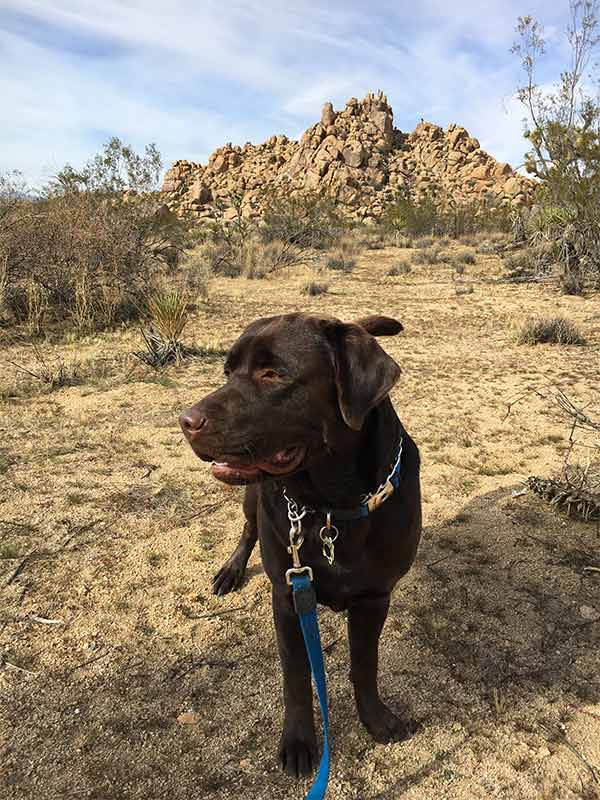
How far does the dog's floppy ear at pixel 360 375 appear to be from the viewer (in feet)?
5.80

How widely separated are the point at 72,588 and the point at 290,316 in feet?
6.74

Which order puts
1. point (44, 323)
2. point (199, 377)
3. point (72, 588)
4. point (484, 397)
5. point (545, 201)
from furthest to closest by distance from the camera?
point (545, 201) < point (44, 323) < point (199, 377) < point (484, 397) < point (72, 588)

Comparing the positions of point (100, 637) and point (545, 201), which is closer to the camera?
point (100, 637)

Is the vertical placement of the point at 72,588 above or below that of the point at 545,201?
below

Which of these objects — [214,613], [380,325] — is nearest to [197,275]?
[214,613]

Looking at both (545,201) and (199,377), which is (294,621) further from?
(545,201)

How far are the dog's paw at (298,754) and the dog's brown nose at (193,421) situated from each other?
4.06ft

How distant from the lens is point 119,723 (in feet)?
7.54

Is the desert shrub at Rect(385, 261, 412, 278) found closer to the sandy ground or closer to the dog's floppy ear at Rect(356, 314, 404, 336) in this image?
the sandy ground

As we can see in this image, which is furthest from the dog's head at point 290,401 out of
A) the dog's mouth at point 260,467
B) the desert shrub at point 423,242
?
the desert shrub at point 423,242

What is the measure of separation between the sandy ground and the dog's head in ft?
3.79

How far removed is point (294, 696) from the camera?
2.16 metres

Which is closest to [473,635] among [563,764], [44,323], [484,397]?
[563,764]

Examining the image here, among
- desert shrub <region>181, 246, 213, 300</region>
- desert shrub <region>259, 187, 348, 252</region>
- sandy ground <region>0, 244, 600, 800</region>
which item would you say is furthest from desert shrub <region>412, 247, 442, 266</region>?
sandy ground <region>0, 244, 600, 800</region>
